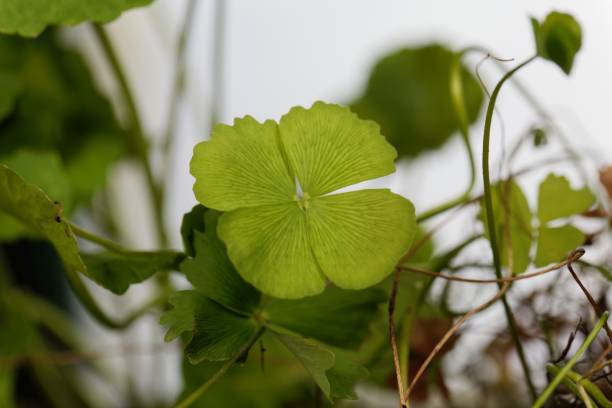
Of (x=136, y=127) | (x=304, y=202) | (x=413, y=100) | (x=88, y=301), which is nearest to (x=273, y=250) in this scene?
(x=304, y=202)

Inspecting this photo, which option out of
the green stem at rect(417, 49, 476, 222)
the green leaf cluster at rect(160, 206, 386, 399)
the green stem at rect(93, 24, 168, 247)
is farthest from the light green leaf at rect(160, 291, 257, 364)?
the green stem at rect(93, 24, 168, 247)

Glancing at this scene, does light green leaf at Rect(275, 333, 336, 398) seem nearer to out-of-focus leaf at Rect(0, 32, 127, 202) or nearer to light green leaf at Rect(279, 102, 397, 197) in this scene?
light green leaf at Rect(279, 102, 397, 197)

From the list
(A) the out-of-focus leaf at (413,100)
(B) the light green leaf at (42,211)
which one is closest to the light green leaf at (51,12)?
(B) the light green leaf at (42,211)

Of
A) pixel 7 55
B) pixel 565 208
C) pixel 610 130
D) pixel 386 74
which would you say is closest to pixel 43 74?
pixel 7 55

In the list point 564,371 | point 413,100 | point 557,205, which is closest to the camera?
point 564,371

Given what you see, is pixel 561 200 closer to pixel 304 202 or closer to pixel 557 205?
pixel 557 205

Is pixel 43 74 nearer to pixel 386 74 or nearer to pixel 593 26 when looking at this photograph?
pixel 386 74
